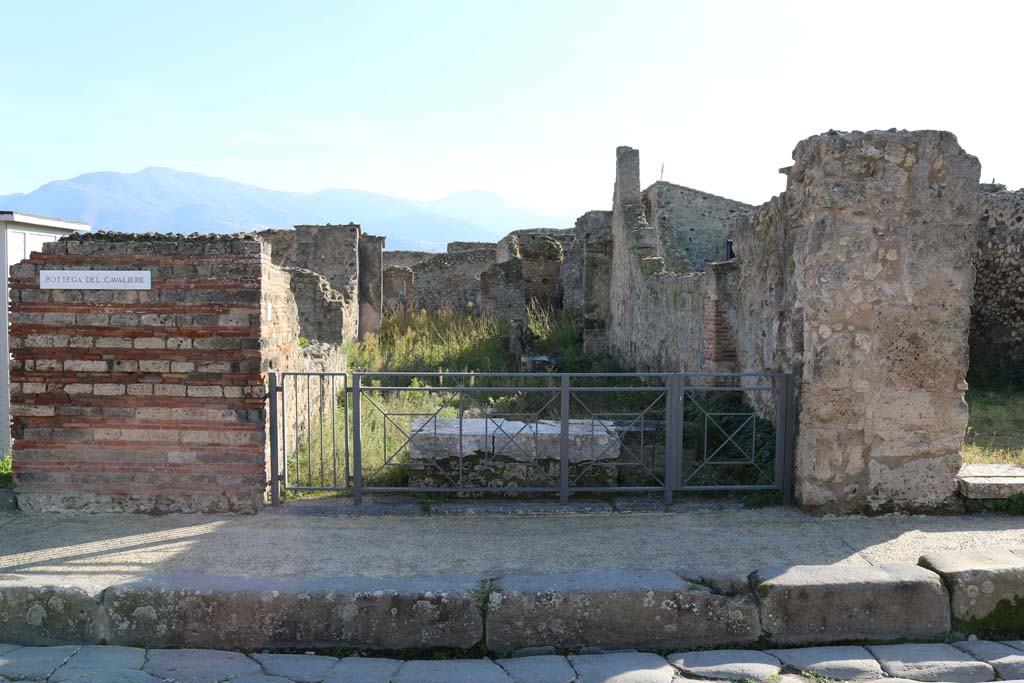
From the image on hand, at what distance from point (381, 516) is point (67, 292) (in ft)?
9.08

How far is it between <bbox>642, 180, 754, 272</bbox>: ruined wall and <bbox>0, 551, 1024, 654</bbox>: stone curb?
13472mm

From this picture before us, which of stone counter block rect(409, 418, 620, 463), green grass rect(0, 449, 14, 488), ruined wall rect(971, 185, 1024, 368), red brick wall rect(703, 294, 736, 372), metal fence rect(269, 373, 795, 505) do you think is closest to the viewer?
metal fence rect(269, 373, 795, 505)

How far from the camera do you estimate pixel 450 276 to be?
25.0 m

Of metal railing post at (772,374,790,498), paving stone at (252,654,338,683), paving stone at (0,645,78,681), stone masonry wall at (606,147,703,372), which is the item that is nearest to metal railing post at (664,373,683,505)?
metal railing post at (772,374,790,498)

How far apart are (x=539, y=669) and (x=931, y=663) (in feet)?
6.53

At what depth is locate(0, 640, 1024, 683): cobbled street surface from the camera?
3488mm

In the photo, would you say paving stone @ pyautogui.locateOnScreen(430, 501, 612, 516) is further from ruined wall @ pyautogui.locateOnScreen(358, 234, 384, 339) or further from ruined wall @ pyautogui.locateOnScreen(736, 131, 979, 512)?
ruined wall @ pyautogui.locateOnScreen(358, 234, 384, 339)

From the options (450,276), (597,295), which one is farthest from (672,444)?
(450,276)

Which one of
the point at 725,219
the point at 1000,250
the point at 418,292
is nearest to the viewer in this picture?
the point at 1000,250

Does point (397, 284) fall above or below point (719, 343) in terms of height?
above

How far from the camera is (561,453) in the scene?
5.43m

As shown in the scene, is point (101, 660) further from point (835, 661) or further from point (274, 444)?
point (835, 661)

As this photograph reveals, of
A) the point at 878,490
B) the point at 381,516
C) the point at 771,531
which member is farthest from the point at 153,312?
the point at 878,490

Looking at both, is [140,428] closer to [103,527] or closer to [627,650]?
[103,527]
